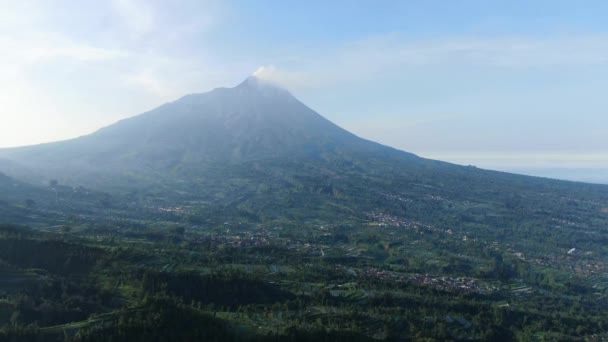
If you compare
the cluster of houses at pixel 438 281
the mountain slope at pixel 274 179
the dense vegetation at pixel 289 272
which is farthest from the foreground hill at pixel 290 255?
the mountain slope at pixel 274 179

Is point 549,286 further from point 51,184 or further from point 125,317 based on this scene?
point 51,184

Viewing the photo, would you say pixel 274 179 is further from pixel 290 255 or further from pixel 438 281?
pixel 438 281

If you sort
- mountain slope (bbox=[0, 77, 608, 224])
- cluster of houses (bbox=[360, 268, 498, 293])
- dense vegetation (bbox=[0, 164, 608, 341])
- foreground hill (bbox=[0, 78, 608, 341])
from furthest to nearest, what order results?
mountain slope (bbox=[0, 77, 608, 224])
cluster of houses (bbox=[360, 268, 498, 293])
foreground hill (bbox=[0, 78, 608, 341])
dense vegetation (bbox=[0, 164, 608, 341])

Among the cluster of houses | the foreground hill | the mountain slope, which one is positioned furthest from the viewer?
the mountain slope

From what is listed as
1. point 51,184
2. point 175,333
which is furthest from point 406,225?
point 51,184

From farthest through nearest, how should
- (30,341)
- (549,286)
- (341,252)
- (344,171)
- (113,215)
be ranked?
(344,171) < (113,215) < (341,252) < (549,286) < (30,341)

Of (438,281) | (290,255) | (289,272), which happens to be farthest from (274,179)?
(438,281)

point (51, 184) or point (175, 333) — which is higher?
point (51, 184)

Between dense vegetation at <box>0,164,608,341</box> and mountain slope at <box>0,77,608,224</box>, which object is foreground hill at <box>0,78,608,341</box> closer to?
dense vegetation at <box>0,164,608,341</box>

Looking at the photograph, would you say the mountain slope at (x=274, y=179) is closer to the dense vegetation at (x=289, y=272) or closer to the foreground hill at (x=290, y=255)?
the foreground hill at (x=290, y=255)

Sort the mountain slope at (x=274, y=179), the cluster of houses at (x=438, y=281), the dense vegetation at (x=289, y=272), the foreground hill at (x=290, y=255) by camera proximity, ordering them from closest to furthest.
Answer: the dense vegetation at (x=289, y=272) → the foreground hill at (x=290, y=255) → the cluster of houses at (x=438, y=281) → the mountain slope at (x=274, y=179)

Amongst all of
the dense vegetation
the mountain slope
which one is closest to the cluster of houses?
the dense vegetation
